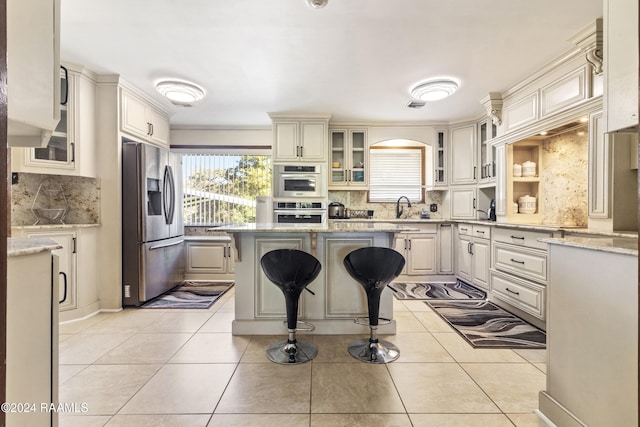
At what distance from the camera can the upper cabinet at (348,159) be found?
4824 millimetres

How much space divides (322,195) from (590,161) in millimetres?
3054

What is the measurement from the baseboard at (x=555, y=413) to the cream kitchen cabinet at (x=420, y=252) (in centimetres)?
300

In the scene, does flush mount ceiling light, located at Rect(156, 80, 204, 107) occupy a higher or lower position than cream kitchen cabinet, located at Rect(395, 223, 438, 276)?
higher

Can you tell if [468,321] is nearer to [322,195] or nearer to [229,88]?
[322,195]

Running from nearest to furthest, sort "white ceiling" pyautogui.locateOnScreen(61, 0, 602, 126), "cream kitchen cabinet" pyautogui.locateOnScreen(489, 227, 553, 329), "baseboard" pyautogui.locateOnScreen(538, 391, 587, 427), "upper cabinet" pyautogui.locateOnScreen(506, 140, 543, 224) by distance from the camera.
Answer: "baseboard" pyautogui.locateOnScreen(538, 391, 587, 427), "white ceiling" pyautogui.locateOnScreen(61, 0, 602, 126), "cream kitchen cabinet" pyautogui.locateOnScreen(489, 227, 553, 329), "upper cabinet" pyautogui.locateOnScreen(506, 140, 543, 224)

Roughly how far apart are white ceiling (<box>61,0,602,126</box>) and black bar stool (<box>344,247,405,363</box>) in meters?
1.79

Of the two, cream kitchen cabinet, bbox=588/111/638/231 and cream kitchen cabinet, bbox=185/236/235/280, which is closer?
cream kitchen cabinet, bbox=588/111/638/231

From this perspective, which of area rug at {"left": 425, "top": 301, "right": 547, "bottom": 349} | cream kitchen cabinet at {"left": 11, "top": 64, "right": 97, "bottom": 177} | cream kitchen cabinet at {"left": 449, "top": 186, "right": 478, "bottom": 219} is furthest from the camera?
cream kitchen cabinet at {"left": 449, "top": 186, "right": 478, "bottom": 219}

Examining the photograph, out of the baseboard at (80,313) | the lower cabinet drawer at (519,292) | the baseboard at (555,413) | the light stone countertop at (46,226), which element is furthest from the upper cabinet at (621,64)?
the baseboard at (80,313)

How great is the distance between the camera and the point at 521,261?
2928mm

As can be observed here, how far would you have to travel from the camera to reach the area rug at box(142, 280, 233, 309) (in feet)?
11.1

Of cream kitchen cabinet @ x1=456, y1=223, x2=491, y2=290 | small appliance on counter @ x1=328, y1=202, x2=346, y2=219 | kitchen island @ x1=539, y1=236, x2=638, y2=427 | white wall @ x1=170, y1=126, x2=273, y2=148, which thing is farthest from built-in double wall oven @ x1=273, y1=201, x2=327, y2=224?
kitchen island @ x1=539, y1=236, x2=638, y2=427

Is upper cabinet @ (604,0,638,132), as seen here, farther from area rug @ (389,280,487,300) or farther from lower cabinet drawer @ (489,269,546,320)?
area rug @ (389,280,487,300)

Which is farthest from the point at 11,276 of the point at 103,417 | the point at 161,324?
the point at 161,324
